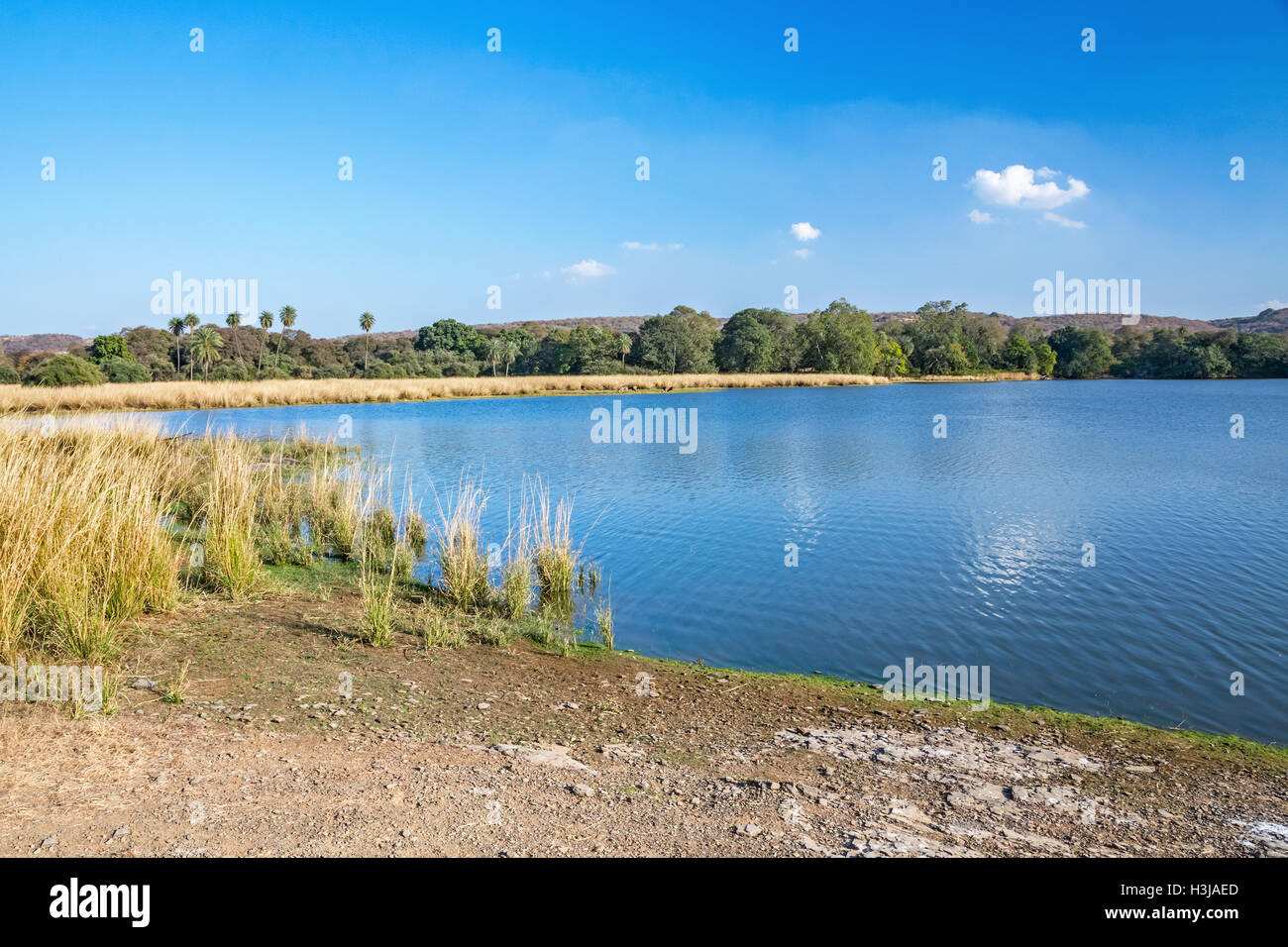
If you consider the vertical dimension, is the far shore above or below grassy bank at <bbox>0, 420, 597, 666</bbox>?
above

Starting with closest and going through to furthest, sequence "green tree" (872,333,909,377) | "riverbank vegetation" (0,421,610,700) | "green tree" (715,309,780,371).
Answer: "riverbank vegetation" (0,421,610,700)
"green tree" (715,309,780,371)
"green tree" (872,333,909,377)

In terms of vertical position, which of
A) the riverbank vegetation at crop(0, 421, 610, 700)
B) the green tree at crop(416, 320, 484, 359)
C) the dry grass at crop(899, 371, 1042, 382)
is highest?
the green tree at crop(416, 320, 484, 359)

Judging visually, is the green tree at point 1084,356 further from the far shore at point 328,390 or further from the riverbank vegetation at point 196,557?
the riverbank vegetation at point 196,557

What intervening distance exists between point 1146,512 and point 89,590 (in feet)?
52.1

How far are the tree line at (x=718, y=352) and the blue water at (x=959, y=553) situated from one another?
173 feet

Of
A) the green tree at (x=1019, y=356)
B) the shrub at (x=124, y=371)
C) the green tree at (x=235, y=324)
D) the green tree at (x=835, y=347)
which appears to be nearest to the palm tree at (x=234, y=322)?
the green tree at (x=235, y=324)

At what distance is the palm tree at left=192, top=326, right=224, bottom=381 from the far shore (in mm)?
22796

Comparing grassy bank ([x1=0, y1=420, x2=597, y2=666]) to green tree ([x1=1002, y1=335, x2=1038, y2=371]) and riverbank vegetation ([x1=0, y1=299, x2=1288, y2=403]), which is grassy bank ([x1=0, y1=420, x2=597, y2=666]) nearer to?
riverbank vegetation ([x1=0, y1=299, x2=1288, y2=403])

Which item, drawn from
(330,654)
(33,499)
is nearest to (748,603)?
(330,654)

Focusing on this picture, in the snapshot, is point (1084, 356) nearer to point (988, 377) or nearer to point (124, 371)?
point (988, 377)

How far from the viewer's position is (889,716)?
584cm

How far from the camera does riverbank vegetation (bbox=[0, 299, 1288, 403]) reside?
76.0 m

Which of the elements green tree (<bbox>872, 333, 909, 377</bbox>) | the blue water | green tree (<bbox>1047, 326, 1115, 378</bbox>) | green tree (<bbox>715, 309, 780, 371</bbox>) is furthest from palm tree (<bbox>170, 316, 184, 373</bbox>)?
green tree (<bbox>1047, 326, 1115, 378</bbox>)
